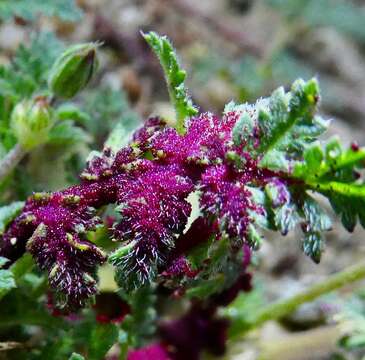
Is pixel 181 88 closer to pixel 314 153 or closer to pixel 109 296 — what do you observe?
pixel 314 153

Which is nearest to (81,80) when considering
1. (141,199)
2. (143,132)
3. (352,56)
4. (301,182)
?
(143,132)

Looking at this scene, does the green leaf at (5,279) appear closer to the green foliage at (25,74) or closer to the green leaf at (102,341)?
the green leaf at (102,341)

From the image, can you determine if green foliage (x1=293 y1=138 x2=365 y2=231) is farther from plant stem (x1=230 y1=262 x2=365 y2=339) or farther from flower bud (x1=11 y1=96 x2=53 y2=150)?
plant stem (x1=230 y1=262 x2=365 y2=339)

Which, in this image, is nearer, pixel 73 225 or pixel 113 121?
pixel 73 225

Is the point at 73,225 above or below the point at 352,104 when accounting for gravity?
below

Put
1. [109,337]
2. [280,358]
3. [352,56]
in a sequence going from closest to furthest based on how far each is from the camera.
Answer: [109,337] → [280,358] → [352,56]

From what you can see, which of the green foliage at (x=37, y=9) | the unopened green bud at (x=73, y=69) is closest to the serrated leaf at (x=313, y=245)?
the unopened green bud at (x=73, y=69)
